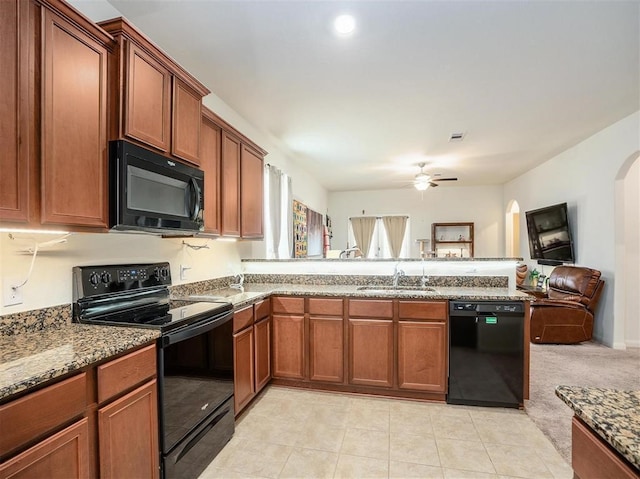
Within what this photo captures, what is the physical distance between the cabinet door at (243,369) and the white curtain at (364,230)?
20.3 ft

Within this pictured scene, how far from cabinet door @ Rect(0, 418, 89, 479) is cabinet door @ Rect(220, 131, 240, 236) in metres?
1.69

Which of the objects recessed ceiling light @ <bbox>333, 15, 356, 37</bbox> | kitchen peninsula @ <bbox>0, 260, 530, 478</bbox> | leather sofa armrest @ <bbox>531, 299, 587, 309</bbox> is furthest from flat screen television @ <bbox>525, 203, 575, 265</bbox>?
recessed ceiling light @ <bbox>333, 15, 356, 37</bbox>

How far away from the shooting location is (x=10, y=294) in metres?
1.50

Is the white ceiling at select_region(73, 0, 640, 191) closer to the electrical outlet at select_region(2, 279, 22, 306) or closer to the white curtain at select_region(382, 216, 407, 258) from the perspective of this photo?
the electrical outlet at select_region(2, 279, 22, 306)

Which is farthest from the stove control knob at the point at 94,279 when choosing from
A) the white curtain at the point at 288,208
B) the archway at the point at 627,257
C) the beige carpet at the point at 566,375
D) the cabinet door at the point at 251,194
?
the archway at the point at 627,257

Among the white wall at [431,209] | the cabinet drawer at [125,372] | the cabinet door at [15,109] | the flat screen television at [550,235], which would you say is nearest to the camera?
the cabinet door at [15,109]

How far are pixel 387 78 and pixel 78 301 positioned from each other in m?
2.73

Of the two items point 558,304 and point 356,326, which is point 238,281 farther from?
point 558,304

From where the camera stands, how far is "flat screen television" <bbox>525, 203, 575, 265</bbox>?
500 cm

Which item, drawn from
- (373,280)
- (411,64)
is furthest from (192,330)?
(411,64)

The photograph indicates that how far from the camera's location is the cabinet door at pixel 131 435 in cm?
133

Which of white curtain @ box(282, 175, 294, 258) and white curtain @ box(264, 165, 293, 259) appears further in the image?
white curtain @ box(282, 175, 294, 258)

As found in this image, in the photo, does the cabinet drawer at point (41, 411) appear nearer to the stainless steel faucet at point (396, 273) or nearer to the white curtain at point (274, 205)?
the stainless steel faucet at point (396, 273)

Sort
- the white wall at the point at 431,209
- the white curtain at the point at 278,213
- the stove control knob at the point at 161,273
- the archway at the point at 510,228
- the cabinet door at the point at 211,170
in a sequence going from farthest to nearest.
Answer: the white wall at the point at 431,209 < the archway at the point at 510,228 < the white curtain at the point at 278,213 < the cabinet door at the point at 211,170 < the stove control knob at the point at 161,273
